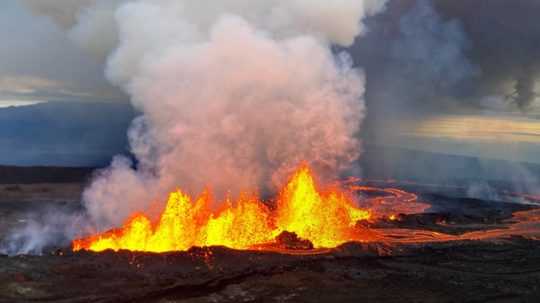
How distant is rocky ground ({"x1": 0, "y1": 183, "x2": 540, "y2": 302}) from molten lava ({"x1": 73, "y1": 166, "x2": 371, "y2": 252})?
315cm

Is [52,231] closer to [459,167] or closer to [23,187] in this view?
[23,187]

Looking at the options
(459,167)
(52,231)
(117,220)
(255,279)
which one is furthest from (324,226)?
(459,167)

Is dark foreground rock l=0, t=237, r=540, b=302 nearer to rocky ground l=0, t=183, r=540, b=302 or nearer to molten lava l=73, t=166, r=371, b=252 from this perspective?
rocky ground l=0, t=183, r=540, b=302

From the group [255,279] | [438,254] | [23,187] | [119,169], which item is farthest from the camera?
[23,187]

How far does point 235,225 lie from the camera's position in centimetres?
3509

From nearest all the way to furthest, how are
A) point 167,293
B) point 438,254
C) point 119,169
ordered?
point 167,293 < point 438,254 < point 119,169

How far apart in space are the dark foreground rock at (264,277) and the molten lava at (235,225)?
11.2 feet

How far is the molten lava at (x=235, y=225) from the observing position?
3189cm

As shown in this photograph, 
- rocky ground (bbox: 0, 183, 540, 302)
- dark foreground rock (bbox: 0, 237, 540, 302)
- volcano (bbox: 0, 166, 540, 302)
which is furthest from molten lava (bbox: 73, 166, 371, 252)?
dark foreground rock (bbox: 0, 237, 540, 302)

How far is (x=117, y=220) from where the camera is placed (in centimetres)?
3828

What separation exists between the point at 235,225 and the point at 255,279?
9273mm

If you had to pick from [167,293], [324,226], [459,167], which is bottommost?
[167,293]

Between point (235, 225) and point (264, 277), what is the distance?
897 centimetres

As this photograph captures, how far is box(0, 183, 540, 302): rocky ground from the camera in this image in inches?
908
